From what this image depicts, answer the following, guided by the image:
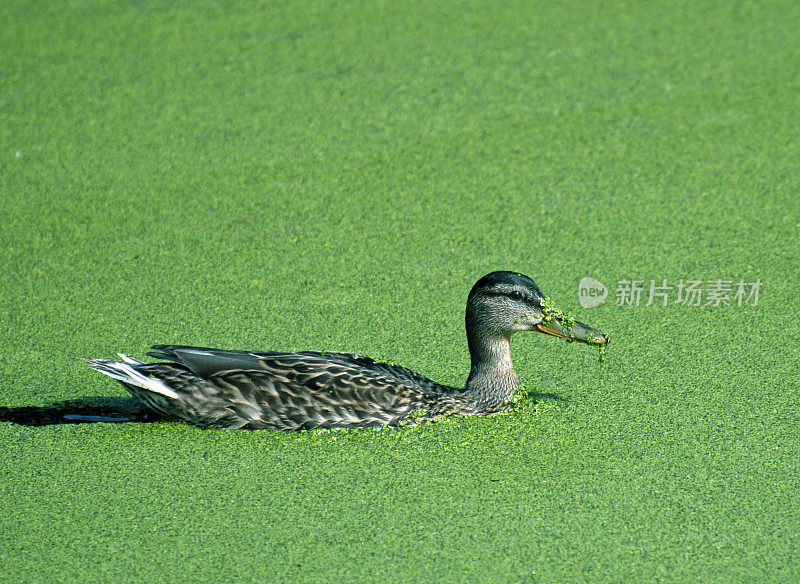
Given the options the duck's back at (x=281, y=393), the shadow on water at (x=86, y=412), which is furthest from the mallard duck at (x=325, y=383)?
the shadow on water at (x=86, y=412)

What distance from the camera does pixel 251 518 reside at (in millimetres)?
2852

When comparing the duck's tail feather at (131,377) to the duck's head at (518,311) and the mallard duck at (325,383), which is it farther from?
the duck's head at (518,311)

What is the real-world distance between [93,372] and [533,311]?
58.0 inches

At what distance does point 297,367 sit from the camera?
3.25m

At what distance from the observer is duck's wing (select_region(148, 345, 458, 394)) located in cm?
323

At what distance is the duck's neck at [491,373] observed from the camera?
11.0 feet

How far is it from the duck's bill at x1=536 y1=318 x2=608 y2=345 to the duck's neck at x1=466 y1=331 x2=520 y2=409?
0.15 meters

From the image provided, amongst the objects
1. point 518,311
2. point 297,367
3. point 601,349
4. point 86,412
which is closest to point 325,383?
point 297,367

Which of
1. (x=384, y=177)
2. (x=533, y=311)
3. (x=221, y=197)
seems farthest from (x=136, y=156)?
(x=533, y=311)

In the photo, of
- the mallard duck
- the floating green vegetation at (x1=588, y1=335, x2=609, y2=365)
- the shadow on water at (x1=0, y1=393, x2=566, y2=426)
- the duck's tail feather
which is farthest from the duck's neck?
the duck's tail feather

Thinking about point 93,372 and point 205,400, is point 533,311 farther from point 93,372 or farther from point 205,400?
point 93,372

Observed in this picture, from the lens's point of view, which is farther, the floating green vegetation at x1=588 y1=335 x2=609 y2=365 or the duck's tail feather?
the floating green vegetation at x1=588 y1=335 x2=609 y2=365

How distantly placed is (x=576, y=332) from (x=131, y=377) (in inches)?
53.3

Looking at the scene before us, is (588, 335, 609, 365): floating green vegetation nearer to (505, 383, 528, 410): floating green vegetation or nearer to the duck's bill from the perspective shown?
the duck's bill
